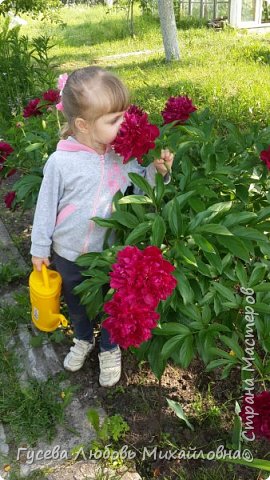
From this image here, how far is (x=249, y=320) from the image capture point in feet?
5.78

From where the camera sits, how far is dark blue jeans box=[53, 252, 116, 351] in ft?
7.04

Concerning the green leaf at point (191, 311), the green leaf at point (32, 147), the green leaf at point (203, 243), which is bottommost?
the green leaf at point (191, 311)

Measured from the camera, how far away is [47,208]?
2.00 m

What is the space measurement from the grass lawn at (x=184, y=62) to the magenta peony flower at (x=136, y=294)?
116 inches

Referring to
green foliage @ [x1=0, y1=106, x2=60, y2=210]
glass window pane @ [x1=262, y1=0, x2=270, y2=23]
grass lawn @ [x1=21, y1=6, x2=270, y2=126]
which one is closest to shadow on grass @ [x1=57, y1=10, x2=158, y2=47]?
grass lawn @ [x1=21, y1=6, x2=270, y2=126]

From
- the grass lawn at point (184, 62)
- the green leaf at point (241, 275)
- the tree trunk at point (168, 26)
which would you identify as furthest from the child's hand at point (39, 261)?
the tree trunk at point (168, 26)

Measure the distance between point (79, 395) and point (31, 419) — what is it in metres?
0.23

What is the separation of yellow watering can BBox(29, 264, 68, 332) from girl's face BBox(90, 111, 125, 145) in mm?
589

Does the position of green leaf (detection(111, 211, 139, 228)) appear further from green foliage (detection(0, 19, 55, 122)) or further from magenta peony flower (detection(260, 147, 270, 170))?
green foliage (detection(0, 19, 55, 122))

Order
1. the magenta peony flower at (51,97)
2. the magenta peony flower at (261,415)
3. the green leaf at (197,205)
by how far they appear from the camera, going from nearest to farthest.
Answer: the magenta peony flower at (261,415) < the green leaf at (197,205) < the magenta peony flower at (51,97)

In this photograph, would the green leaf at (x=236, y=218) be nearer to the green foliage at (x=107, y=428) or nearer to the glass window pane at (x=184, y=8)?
the green foliage at (x=107, y=428)

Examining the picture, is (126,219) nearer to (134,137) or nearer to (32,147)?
(134,137)

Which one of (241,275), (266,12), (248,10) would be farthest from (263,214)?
(266,12)

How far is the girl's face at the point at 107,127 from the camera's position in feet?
6.23
